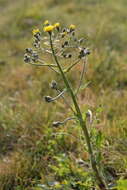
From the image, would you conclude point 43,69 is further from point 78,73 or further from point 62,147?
point 62,147

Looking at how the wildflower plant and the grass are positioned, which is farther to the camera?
the grass

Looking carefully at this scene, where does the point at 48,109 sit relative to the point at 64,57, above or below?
above

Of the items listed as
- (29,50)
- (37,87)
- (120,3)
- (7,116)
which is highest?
(120,3)

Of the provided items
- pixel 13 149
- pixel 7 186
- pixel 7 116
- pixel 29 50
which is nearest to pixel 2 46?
pixel 7 116

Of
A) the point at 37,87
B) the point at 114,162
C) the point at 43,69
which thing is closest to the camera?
the point at 114,162

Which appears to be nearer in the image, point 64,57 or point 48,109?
point 64,57

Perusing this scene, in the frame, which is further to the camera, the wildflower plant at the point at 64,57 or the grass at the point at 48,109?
the grass at the point at 48,109

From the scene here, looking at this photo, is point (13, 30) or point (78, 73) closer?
point (78, 73)

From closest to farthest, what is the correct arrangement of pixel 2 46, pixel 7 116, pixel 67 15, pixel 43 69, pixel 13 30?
pixel 7 116, pixel 43 69, pixel 2 46, pixel 13 30, pixel 67 15
